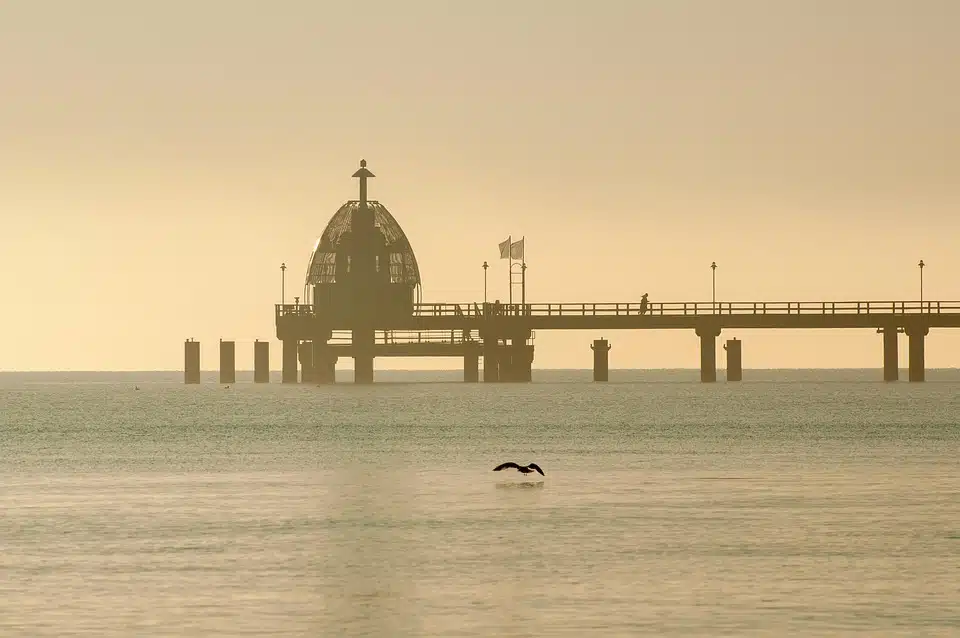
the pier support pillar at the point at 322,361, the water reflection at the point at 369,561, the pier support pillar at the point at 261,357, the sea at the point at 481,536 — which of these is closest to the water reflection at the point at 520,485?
the sea at the point at 481,536

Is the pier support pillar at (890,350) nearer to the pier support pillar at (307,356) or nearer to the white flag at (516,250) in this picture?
the white flag at (516,250)

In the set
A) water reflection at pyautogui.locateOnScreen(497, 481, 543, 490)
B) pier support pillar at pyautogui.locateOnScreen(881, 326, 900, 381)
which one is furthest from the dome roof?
water reflection at pyautogui.locateOnScreen(497, 481, 543, 490)

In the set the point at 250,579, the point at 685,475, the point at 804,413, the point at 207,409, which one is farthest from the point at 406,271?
the point at 250,579

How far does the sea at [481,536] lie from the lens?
27844 mm

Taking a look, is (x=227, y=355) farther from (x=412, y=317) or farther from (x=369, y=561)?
(x=369, y=561)

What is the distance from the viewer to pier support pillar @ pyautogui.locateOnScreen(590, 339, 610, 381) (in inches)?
6490

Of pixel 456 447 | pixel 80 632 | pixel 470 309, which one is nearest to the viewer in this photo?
pixel 80 632

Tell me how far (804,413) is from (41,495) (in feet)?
223

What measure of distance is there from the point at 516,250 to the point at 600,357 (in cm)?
3074

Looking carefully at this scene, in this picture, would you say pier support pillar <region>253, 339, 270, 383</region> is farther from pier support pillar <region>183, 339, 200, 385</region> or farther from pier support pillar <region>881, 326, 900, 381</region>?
pier support pillar <region>881, 326, 900, 381</region>

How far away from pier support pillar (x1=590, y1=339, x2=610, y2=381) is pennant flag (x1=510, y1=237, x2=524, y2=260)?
921 inches

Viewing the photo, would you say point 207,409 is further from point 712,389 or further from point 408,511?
point 408,511

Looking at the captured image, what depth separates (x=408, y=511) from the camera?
44062 mm

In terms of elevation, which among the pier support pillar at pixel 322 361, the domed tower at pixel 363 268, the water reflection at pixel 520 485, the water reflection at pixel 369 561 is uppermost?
the domed tower at pixel 363 268
